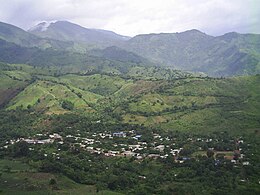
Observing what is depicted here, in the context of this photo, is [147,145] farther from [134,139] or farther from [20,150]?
[20,150]

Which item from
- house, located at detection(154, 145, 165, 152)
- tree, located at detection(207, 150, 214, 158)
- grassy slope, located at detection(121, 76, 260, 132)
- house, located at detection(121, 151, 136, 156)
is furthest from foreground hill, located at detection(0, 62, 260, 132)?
house, located at detection(121, 151, 136, 156)

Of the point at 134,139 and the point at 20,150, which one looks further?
the point at 134,139

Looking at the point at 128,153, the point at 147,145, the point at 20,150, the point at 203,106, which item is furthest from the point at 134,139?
the point at 203,106

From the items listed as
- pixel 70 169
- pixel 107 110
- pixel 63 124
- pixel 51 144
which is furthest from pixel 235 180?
pixel 107 110

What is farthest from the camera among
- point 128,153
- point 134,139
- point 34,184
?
point 134,139

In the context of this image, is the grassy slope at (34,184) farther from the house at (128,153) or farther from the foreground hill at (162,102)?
the foreground hill at (162,102)

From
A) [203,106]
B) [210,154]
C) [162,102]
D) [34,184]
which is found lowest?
[34,184]

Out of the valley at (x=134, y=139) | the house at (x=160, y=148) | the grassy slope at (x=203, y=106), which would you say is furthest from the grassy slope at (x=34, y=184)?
the grassy slope at (x=203, y=106)
